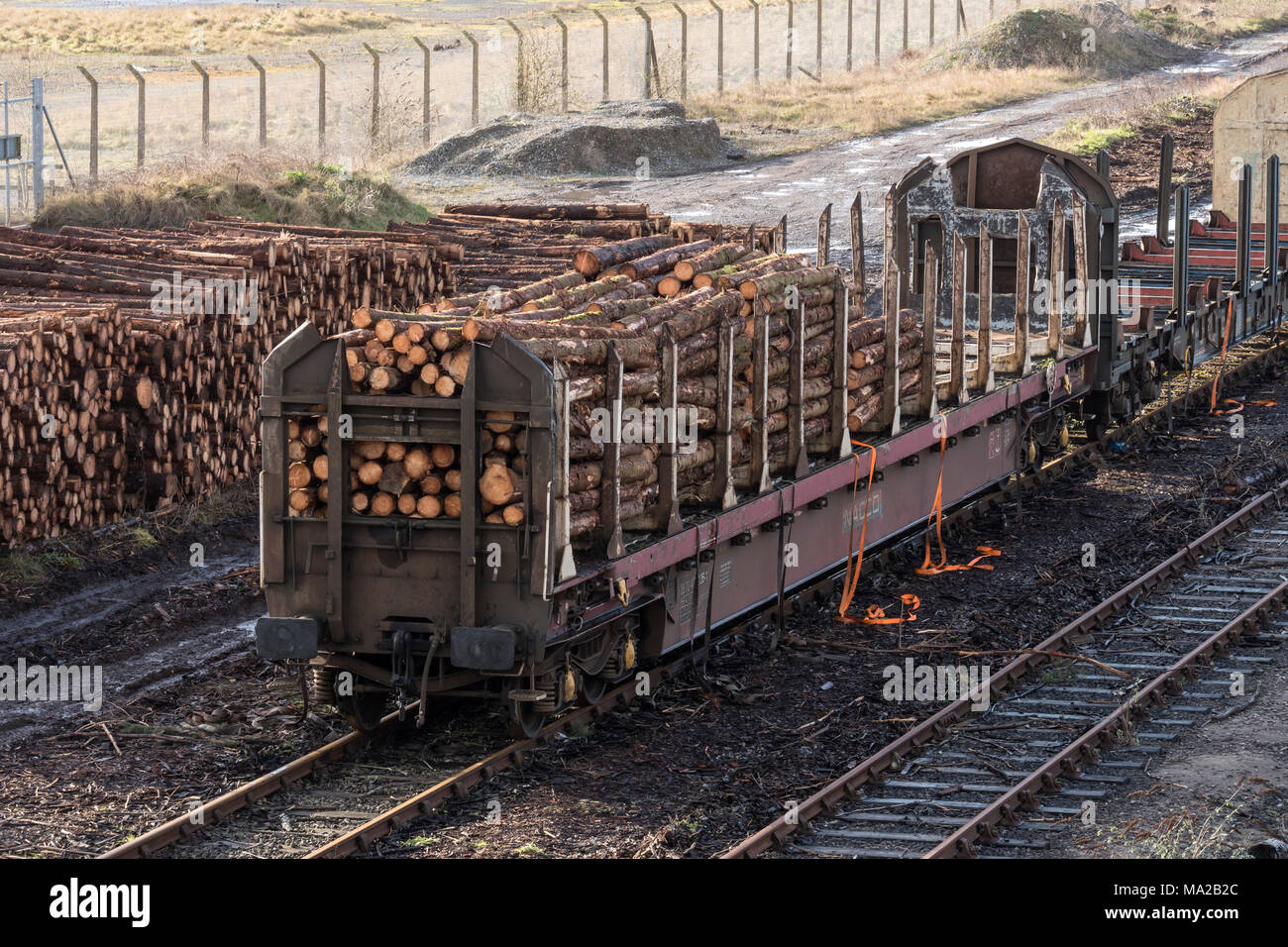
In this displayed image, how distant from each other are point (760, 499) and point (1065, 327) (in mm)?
7491

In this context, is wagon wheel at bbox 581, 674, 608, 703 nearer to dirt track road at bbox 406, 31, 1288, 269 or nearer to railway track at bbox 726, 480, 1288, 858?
railway track at bbox 726, 480, 1288, 858

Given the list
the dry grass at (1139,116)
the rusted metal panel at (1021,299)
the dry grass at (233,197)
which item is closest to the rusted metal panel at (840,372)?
the rusted metal panel at (1021,299)

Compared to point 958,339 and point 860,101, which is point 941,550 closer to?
point 958,339

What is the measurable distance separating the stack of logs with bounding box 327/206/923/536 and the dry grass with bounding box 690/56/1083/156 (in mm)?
25983

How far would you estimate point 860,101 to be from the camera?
45.8 metres

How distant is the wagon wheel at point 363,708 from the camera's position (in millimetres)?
11148

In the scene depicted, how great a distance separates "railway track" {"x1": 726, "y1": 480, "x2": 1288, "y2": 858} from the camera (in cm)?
980

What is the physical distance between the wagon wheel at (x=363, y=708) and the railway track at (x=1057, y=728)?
2912 millimetres

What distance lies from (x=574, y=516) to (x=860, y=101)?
3666 centimetres

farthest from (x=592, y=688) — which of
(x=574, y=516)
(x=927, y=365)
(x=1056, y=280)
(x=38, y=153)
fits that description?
(x=38, y=153)

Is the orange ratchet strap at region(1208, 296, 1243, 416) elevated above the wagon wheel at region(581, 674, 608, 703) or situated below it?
above

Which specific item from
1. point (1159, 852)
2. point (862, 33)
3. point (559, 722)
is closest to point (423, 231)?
point (559, 722)

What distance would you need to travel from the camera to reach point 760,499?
12.8 metres

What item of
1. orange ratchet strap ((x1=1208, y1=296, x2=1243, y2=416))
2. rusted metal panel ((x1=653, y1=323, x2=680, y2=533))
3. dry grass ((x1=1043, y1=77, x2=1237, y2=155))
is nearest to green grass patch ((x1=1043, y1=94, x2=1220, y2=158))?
dry grass ((x1=1043, y1=77, x2=1237, y2=155))
